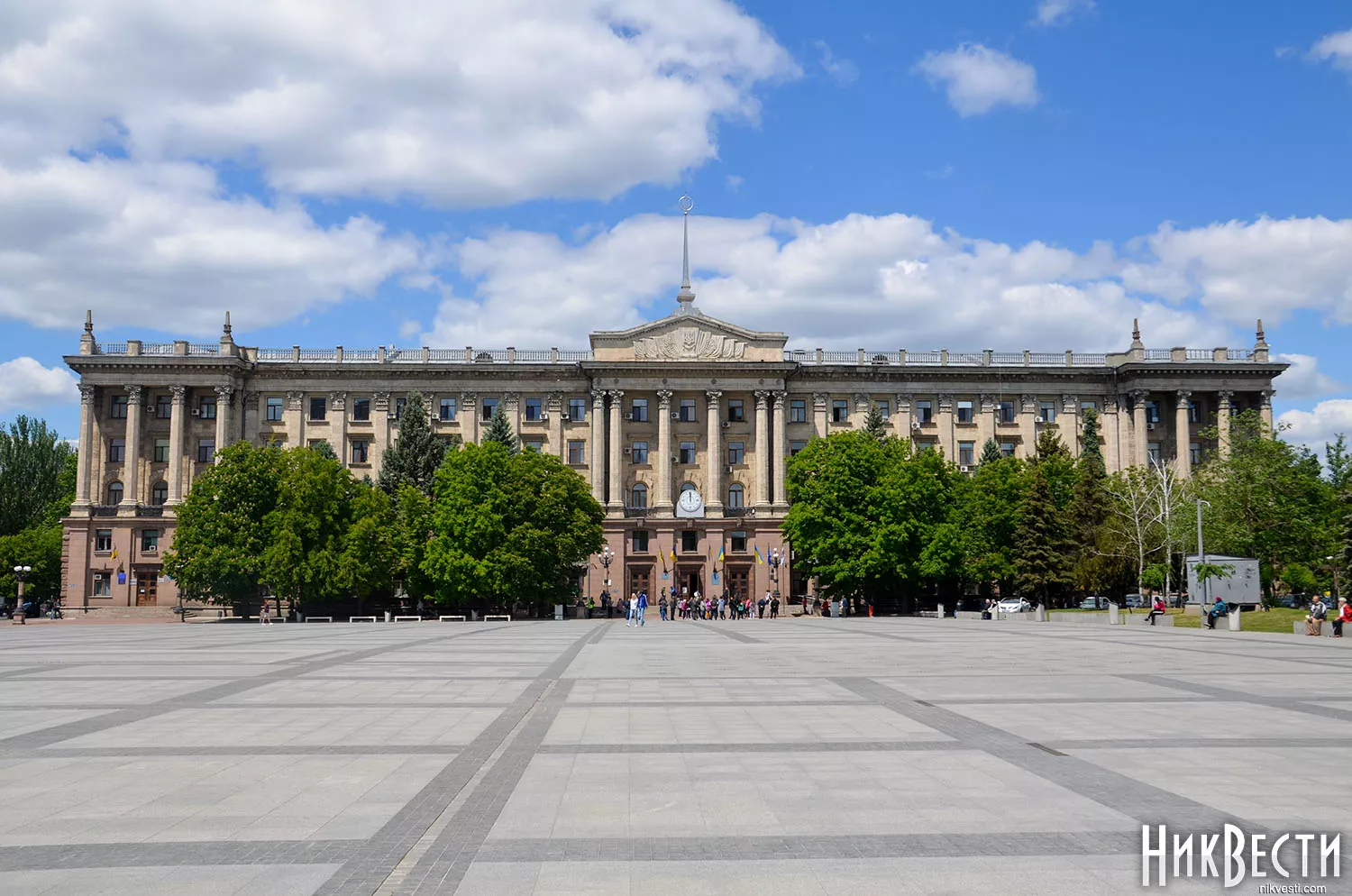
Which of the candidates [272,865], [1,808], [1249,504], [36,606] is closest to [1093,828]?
[272,865]

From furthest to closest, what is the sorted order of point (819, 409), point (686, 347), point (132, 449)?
point (819, 409), point (686, 347), point (132, 449)

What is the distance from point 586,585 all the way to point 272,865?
77929 millimetres

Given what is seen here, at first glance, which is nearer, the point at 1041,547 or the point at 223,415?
the point at 1041,547

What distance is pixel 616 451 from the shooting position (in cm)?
8750

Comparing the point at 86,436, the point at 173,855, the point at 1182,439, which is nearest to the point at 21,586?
the point at 86,436

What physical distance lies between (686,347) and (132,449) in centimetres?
4576

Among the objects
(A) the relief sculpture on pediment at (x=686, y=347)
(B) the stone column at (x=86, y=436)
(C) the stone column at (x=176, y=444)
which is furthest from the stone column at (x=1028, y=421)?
(B) the stone column at (x=86, y=436)

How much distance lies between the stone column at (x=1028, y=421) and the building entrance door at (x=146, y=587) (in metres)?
71.4

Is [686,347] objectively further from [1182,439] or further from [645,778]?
[645,778]

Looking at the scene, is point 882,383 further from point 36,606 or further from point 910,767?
point 910,767

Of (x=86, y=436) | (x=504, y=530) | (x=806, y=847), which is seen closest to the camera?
(x=806, y=847)

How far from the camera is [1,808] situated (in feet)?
30.7

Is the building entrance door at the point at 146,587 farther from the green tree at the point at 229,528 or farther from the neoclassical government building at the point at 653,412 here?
the green tree at the point at 229,528

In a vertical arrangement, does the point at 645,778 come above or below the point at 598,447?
below
